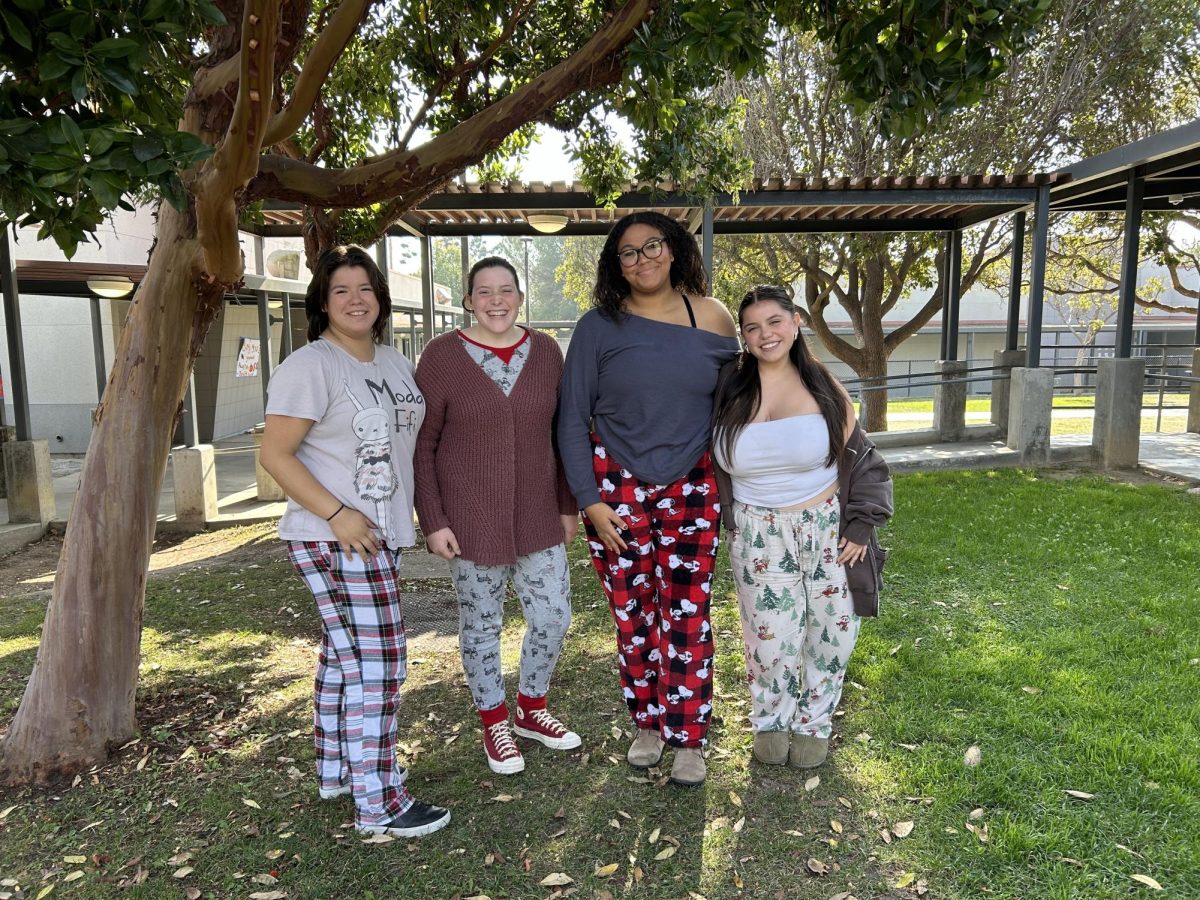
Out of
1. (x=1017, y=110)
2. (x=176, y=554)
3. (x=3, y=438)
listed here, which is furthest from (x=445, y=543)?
(x=1017, y=110)

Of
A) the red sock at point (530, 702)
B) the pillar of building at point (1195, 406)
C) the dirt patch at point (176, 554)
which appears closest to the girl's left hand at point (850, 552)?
the red sock at point (530, 702)

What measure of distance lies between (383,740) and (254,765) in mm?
847

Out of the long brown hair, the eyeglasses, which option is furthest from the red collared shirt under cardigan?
the long brown hair

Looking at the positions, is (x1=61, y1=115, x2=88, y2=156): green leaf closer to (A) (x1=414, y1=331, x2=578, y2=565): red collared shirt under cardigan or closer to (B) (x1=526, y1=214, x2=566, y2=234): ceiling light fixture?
(A) (x1=414, y1=331, x2=578, y2=565): red collared shirt under cardigan

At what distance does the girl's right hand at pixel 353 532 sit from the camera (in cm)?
243

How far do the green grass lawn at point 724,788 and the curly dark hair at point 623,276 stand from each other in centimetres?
170

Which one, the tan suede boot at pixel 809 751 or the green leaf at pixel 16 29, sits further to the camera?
the tan suede boot at pixel 809 751

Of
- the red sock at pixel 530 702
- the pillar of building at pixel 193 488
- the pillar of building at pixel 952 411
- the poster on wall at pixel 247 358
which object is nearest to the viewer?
the red sock at pixel 530 702

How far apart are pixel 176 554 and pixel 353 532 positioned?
19.5 feet

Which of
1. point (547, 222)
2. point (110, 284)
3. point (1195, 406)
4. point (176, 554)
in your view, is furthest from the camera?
point (1195, 406)

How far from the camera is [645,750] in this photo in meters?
3.09

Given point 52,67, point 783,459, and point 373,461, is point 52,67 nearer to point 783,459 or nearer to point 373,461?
point 373,461

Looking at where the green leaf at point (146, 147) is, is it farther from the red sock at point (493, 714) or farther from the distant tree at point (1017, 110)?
the distant tree at point (1017, 110)

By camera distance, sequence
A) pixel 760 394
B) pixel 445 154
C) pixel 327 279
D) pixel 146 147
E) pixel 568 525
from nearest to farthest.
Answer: pixel 146 147
pixel 327 279
pixel 760 394
pixel 568 525
pixel 445 154
